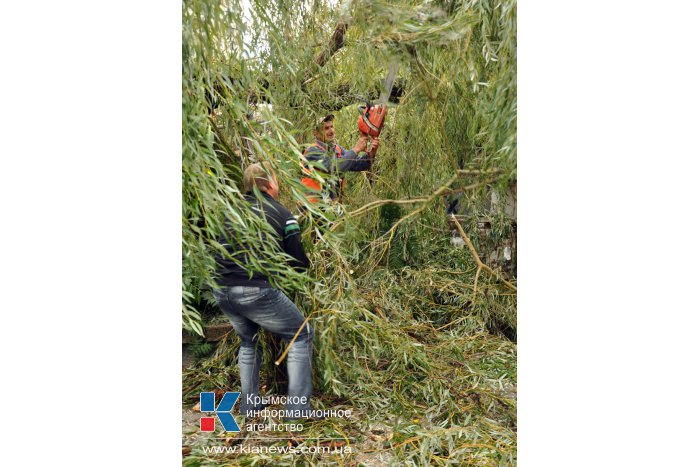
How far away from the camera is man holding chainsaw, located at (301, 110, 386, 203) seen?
2.08 meters

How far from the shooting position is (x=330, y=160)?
2.16 meters

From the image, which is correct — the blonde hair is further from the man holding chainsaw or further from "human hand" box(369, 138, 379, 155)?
"human hand" box(369, 138, 379, 155)

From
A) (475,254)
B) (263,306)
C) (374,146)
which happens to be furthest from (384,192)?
(263,306)

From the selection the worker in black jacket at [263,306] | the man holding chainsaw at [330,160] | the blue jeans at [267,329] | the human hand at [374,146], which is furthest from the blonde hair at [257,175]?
the human hand at [374,146]

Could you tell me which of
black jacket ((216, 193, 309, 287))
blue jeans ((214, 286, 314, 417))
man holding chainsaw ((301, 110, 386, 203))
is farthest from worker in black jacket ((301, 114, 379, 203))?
blue jeans ((214, 286, 314, 417))

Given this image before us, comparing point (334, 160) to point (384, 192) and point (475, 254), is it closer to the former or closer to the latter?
point (384, 192)

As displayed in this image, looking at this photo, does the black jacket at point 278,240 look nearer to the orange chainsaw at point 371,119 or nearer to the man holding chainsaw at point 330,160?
the man holding chainsaw at point 330,160

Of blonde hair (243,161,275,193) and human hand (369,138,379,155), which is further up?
human hand (369,138,379,155)

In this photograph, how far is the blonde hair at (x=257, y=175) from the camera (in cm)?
198

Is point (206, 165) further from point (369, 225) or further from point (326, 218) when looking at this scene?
point (369, 225)

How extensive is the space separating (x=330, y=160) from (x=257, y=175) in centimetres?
31

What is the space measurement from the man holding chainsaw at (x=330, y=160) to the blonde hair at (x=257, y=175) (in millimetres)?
134

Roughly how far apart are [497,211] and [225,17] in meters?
1.23
